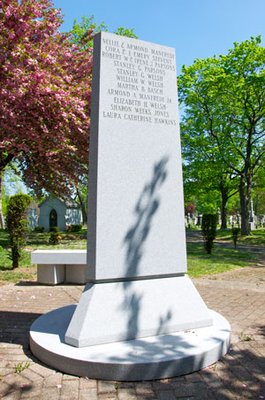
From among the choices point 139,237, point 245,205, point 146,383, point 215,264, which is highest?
point 245,205

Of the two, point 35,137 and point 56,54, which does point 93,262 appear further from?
point 56,54

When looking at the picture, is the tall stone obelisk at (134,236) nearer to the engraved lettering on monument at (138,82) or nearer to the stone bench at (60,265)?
the engraved lettering on monument at (138,82)

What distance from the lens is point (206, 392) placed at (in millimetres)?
3002

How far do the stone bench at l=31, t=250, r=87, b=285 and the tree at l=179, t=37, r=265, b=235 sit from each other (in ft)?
62.5

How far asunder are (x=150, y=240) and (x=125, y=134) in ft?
4.24

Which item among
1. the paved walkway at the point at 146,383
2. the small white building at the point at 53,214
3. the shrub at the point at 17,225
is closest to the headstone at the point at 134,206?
the paved walkway at the point at 146,383

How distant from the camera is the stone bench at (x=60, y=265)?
812 centimetres

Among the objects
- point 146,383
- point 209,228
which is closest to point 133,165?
point 146,383

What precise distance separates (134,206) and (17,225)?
23.9ft

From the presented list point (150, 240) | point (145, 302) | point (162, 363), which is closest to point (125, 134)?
point (150, 240)

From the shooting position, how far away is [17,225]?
10.5 metres

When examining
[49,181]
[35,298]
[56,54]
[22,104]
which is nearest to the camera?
[35,298]

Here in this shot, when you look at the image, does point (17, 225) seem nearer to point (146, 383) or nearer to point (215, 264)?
point (215, 264)

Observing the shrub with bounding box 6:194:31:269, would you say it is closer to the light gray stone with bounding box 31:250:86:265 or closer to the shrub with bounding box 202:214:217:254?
the light gray stone with bounding box 31:250:86:265
